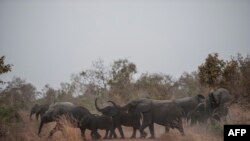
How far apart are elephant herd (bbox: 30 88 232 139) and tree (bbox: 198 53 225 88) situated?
3.96 m

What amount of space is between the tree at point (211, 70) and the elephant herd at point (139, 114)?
13.0ft

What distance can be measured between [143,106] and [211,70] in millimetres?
6030

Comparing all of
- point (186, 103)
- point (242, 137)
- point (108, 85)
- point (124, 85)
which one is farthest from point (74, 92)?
point (242, 137)

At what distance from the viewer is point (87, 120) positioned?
14.7 m

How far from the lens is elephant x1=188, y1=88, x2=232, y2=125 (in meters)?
15.5

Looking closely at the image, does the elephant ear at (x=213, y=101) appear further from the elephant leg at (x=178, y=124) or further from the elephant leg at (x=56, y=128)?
the elephant leg at (x=56, y=128)

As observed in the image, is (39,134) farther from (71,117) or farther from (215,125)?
(215,125)

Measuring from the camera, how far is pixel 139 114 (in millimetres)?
15727

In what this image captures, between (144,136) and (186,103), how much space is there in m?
3.32

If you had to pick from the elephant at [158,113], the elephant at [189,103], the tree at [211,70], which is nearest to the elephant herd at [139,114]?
Answer: the elephant at [158,113]

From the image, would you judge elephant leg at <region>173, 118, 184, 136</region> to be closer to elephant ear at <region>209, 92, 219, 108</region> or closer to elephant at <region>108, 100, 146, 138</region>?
elephant at <region>108, 100, 146, 138</region>

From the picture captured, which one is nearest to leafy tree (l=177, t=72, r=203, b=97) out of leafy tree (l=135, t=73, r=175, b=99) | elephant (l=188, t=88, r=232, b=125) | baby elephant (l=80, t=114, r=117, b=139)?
leafy tree (l=135, t=73, r=175, b=99)

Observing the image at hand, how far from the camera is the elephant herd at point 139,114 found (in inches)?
582

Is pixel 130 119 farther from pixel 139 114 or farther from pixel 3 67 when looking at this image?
pixel 3 67
